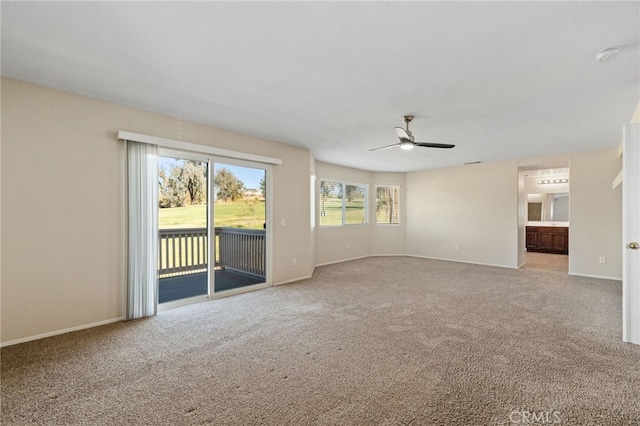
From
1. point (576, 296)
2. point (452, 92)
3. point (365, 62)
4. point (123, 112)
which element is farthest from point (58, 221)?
point (576, 296)

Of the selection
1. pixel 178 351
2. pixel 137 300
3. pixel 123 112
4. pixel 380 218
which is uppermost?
pixel 123 112

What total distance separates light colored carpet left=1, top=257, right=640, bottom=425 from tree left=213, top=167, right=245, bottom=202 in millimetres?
1570

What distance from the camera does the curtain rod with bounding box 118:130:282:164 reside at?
3244mm

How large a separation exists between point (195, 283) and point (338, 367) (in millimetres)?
3223

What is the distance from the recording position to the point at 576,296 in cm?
426

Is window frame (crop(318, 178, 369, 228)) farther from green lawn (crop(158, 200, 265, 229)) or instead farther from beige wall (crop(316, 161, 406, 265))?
green lawn (crop(158, 200, 265, 229))

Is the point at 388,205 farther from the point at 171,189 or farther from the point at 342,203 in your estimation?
the point at 171,189

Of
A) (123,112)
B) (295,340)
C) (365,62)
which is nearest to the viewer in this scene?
(365,62)

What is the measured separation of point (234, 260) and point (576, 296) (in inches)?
219

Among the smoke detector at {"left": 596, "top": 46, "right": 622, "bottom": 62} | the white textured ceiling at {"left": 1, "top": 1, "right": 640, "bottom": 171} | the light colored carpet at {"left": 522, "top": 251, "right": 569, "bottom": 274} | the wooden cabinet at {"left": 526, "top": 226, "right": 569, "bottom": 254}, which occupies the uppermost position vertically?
the white textured ceiling at {"left": 1, "top": 1, "right": 640, "bottom": 171}

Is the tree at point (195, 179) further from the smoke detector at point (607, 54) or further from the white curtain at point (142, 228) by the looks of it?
the smoke detector at point (607, 54)

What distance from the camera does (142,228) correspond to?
3334 mm

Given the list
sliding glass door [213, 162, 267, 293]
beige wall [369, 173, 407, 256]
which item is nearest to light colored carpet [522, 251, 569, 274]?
beige wall [369, 173, 407, 256]

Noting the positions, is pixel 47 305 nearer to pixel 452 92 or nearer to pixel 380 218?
pixel 452 92
